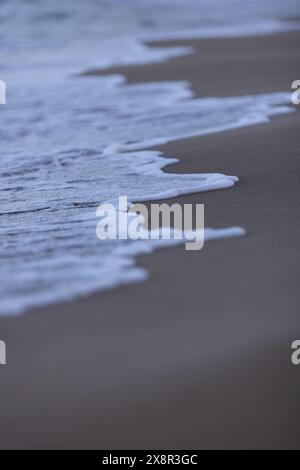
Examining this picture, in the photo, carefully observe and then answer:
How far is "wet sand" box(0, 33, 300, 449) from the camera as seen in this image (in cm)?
197

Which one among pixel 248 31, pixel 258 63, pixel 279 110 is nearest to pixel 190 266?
pixel 279 110

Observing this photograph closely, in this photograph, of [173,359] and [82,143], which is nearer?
[173,359]

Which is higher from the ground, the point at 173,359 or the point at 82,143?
the point at 82,143

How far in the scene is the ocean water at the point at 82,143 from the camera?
2795mm

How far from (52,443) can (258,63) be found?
6.02 m

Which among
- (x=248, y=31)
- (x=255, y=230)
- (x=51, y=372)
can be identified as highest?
(x=248, y=31)

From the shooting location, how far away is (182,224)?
3.17m

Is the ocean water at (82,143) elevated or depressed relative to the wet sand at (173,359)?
elevated

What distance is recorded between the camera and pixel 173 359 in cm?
218

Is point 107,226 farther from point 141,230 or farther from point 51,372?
point 51,372

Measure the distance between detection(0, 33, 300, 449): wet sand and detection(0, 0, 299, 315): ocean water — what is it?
5.2 inches

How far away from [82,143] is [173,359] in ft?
9.58

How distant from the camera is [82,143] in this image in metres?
4.93

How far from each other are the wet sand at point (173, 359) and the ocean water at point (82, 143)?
13cm
